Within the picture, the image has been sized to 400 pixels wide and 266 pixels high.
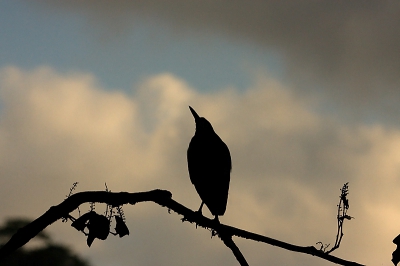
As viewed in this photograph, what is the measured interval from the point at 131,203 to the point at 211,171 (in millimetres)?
2769

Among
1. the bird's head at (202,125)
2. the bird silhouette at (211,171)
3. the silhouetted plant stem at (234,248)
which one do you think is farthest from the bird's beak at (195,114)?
the silhouetted plant stem at (234,248)

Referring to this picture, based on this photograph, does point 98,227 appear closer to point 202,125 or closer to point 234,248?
point 234,248

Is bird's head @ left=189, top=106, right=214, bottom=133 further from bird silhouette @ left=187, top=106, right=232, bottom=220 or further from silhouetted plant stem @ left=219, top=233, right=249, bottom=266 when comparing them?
silhouetted plant stem @ left=219, top=233, right=249, bottom=266

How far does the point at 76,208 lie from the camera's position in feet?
11.4

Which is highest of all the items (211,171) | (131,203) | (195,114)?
(195,114)

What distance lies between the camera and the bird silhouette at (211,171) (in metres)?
6.34

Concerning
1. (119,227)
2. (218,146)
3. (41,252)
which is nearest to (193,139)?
(218,146)

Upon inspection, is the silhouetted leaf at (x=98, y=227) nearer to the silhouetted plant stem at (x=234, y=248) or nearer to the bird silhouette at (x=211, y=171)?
the silhouetted plant stem at (x=234, y=248)

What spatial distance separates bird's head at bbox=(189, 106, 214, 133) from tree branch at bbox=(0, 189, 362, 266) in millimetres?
2837

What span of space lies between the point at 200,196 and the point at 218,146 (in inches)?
23.3

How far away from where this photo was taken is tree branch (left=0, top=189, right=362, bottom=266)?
129 inches

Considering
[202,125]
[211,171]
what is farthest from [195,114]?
[211,171]

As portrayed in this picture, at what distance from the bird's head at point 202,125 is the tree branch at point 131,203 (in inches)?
112

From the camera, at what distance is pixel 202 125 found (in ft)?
22.5
